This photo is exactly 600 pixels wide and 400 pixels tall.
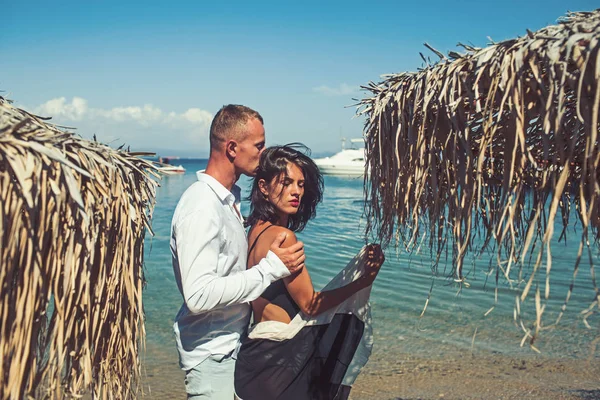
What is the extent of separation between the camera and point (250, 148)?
2.62 meters

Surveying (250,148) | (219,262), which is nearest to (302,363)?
(219,262)

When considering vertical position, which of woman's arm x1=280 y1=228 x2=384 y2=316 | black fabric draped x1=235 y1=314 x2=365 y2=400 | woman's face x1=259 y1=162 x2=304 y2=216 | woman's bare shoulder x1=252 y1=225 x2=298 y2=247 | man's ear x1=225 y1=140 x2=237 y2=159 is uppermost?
man's ear x1=225 y1=140 x2=237 y2=159

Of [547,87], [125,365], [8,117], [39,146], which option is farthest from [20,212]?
[547,87]

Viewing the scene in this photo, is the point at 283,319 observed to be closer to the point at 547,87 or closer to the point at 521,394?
the point at 547,87

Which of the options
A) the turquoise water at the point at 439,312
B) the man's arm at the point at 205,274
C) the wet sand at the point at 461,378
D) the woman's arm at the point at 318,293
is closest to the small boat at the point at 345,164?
the turquoise water at the point at 439,312

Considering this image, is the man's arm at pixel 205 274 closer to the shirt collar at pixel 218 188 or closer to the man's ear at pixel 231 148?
the shirt collar at pixel 218 188

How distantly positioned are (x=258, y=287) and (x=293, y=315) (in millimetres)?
463

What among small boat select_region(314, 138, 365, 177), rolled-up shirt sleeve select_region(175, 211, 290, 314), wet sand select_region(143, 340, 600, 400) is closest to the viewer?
rolled-up shirt sleeve select_region(175, 211, 290, 314)

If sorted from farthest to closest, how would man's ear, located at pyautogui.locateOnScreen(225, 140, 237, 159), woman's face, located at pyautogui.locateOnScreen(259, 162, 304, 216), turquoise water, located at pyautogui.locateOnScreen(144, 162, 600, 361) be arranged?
turquoise water, located at pyautogui.locateOnScreen(144, 162, 600, 361), woman's face, located at pyautogui.locateOnScreen(259, 162, 304, 216), man's ear, located at pyautogui.locateOnScreen(225, 140, 237, 159)

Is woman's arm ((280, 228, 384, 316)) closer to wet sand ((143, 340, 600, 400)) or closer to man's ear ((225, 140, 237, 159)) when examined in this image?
man's ear ((225, 140, 237, 159))

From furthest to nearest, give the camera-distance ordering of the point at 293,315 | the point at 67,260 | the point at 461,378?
the point at 461,378, the point at 293,315, the point at 67,260

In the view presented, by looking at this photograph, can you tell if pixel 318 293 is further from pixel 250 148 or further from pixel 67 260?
pixel 67 260

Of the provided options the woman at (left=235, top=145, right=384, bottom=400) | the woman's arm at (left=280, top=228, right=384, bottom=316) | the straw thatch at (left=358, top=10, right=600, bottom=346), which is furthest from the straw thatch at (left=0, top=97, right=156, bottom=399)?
the straw thatch at (left=358, top=10, right=600, bottom=346)

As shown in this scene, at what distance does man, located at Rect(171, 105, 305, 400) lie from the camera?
2231mm
